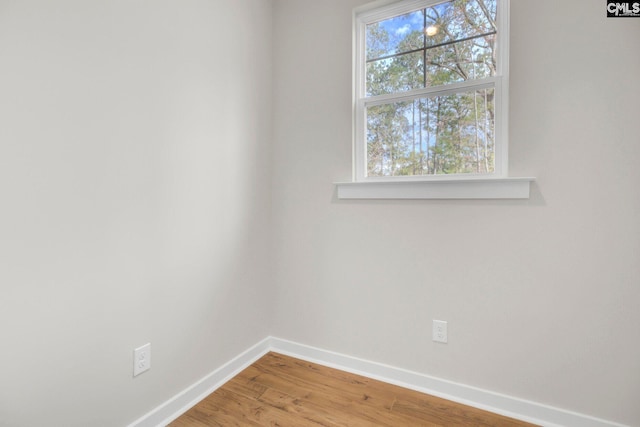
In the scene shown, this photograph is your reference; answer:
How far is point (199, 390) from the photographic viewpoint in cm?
162

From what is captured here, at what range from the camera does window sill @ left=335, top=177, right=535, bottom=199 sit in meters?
1.46

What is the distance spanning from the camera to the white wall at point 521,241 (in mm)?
1310

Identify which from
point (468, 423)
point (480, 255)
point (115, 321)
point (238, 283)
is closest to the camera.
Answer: point (115, 321)

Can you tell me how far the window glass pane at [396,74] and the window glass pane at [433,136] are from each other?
0.10 metres

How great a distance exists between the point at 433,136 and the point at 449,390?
1365mm

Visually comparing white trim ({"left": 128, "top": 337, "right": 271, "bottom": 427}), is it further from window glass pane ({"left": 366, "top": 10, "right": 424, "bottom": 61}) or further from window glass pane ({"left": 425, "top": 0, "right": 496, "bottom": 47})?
window glass pane ({"left": 425, "top": 0, "right": 496, "bottom": 47})

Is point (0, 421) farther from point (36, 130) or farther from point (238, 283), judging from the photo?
point (238, 283)

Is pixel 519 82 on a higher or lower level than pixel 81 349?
higher

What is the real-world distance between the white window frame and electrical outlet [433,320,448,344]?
0.68 meters

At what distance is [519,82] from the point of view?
146 centimetres

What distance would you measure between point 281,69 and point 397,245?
55.4 inches

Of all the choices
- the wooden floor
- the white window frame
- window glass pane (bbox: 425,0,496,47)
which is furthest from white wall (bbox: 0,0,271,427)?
window glass pane (bbox: 425,0,496,47)

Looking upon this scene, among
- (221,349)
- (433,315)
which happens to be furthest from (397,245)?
(221,349)

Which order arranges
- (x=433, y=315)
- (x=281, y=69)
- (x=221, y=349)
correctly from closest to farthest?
(x=433, y=315), (x=221, y=349), (x=281, y=69)
